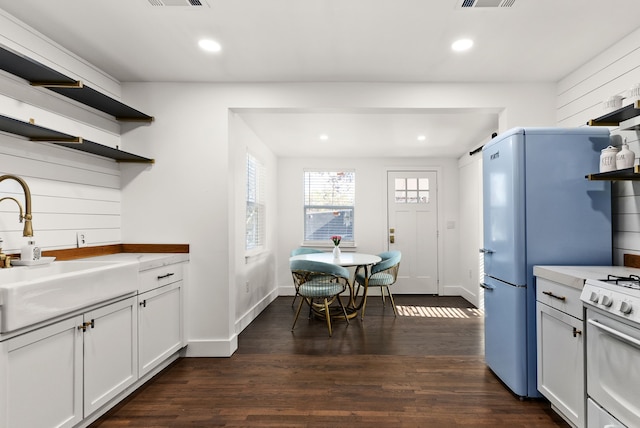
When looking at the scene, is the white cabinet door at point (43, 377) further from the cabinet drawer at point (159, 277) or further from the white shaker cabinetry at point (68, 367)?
the cabinet drawer at point (159, 277)

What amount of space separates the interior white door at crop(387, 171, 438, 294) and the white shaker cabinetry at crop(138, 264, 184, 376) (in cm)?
397

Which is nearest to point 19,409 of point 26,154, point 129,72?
point 26,154

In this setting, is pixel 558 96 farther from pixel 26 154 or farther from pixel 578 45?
pixel 26 154

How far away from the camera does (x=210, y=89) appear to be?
125 inches

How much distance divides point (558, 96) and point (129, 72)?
3.80 meters

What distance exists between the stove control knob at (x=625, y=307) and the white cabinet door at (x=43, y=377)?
2.77m

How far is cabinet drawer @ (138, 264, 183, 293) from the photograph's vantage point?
252cm

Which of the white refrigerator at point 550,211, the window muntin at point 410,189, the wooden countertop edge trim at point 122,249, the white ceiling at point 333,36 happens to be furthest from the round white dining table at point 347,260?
the white refrigerator at point 550,211

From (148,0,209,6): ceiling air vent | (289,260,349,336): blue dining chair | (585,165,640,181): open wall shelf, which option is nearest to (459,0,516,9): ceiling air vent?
(585,165,640,181): open wall shelf

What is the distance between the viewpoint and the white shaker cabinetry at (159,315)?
2520mm

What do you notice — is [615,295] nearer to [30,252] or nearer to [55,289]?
[55,289]

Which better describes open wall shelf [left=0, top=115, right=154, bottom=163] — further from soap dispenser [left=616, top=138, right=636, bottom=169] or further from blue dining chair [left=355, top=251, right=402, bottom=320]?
soap dispenser [left=616, top=138, right=636, bottom=169]

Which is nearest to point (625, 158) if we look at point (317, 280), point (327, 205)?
point (317, 280)

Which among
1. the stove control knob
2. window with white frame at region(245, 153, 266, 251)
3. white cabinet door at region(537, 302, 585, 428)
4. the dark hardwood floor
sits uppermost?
window with white frame at region(245, 153, 266, 251)
